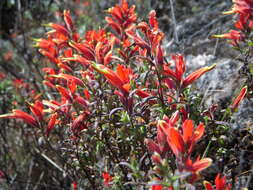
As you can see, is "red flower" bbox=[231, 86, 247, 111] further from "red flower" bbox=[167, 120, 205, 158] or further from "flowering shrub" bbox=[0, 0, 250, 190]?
"red flower" bbox=[167, 120, 205, 158]

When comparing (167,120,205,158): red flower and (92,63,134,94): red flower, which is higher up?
(92,63,134,94): red flower

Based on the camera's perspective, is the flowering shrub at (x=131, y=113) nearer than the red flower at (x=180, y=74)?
Yes

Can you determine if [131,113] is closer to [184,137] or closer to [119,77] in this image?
[119,77]

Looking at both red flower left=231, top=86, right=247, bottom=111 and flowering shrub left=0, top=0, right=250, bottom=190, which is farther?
red flower left=231, top=86, right=247, bottom=111

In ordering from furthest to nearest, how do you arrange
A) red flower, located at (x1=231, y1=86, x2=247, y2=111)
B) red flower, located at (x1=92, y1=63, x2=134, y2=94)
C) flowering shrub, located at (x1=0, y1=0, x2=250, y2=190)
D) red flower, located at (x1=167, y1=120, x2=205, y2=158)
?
red flower, located at (x1=231, y1=86, x2=247, y2=111)
red flower, located at (x1=92, y1=63, x2=134, y2=94)
flowering shrub, located at (x1=0, y1=0, x2=250, y2=190)
red flower, located at (x1=167, y1=120, x2=205, y2=158)

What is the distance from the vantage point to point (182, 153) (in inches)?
48.2

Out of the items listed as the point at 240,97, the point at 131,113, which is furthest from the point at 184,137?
the point at 240,97

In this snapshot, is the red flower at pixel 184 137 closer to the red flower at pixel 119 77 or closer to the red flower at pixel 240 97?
the red flower at pixel 119 77

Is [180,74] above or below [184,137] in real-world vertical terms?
above

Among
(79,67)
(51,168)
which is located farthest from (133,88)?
(51,168)

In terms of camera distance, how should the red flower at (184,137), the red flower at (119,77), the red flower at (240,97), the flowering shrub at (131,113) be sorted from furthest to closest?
the red flower at (240,97)
the red flower at (119,77)
the flowering shrub at (131,113)
the red flower at (184,137)

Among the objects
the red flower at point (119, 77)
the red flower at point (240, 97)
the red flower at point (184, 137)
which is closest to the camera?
the red flower at point (184, 137)

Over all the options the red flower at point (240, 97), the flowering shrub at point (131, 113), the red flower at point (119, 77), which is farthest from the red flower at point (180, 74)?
the red flower at point (240, 97)

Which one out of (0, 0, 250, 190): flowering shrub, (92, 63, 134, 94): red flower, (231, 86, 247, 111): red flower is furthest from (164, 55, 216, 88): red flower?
(231, 86, 247, 111): red flower
